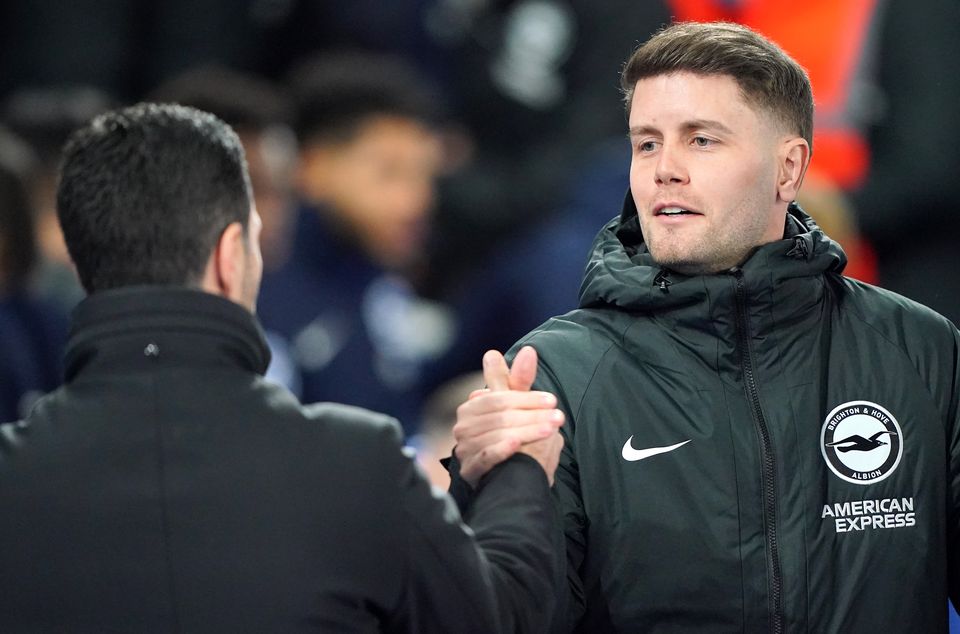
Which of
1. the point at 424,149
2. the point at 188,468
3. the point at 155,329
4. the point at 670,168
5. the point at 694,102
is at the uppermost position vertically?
the point at 424,149

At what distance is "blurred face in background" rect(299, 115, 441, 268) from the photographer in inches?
219

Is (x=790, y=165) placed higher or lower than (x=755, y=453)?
higher

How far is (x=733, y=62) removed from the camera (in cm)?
282

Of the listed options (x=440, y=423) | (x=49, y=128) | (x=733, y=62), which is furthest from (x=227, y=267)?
(x=49, y=128)

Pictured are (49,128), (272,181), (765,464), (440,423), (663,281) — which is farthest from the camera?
(49,128)

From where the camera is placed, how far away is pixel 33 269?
5.09 meters

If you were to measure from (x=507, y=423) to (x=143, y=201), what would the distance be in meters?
0.66

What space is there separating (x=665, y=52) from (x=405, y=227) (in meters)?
2.88

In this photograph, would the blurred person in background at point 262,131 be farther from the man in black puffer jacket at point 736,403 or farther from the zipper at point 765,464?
the zipper at point 765,464

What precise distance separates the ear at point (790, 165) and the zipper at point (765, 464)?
25cm

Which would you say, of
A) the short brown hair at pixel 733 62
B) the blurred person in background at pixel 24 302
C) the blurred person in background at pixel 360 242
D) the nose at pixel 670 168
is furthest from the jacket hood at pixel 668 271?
the blurred person in background at pixel 24 302

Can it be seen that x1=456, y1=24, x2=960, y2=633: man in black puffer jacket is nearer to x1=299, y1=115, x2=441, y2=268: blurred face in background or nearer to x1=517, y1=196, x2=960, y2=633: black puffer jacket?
x1=517, y1=196, x2=960, y2=633: black puffer jacket

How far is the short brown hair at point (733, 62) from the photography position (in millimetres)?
2820

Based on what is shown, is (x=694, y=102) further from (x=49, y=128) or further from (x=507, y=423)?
(x=49, y=128)
